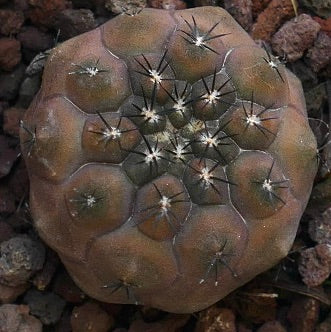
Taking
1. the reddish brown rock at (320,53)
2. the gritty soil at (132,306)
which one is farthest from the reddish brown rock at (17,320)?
the reddish brown rock at (320,53)

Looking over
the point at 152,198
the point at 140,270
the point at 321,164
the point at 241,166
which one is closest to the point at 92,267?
the point at 140,270

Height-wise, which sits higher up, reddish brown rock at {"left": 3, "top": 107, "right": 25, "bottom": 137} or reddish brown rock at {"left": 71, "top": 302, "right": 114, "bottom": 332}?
reddish brown rock at {"left": 3, "top": 107, "right": 25, "bottom": 137}

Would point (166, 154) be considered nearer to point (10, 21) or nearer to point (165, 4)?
point (165, 4)

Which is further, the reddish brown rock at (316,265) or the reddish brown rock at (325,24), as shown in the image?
the reddish brown rock at (325,24)

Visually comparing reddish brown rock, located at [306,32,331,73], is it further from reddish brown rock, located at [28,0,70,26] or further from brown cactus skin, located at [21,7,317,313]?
reddish brown rock, located at [28,0,70,26]

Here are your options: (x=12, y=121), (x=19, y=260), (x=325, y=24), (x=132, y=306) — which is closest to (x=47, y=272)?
(x=19, y=260)

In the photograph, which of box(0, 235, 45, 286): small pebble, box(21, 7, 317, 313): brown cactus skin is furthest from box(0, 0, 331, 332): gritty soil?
box(21, 7, 317, 313): brown cactus skin

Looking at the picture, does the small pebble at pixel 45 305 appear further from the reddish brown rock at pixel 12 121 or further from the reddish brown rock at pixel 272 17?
the reddish brown rock at pixel 272 17
